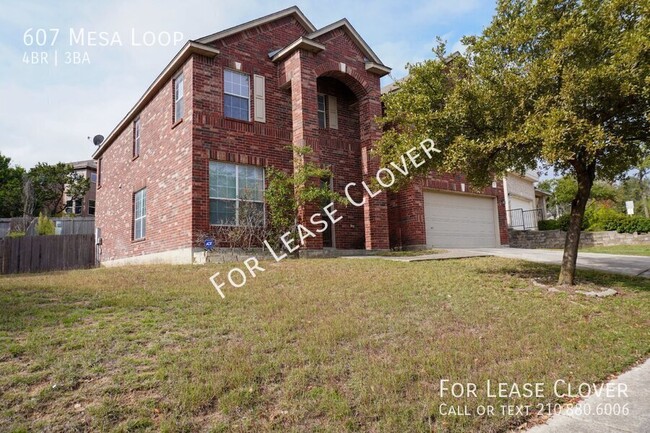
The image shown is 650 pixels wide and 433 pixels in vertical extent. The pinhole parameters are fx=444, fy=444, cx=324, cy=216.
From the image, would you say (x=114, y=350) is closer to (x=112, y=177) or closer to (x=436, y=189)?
(x=436, y=189)

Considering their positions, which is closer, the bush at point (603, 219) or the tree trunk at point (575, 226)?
the tree trunk at point (575, 226)

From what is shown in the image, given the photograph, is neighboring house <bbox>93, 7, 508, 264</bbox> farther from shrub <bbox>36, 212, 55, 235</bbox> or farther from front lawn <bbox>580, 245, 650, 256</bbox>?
shrub <bbox>36, 212, 55, 235</bbox>

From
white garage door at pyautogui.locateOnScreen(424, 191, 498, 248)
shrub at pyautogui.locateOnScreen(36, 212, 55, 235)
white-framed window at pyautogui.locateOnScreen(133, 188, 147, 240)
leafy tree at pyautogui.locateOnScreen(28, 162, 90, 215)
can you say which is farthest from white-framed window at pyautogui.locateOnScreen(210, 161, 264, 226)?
leafy tree at pyautogui.locateOnScreen(28, 162, 90, 215)

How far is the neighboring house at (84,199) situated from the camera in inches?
1313

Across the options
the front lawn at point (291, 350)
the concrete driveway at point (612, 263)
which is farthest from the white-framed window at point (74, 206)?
the concrete driveway at point (612, 263)

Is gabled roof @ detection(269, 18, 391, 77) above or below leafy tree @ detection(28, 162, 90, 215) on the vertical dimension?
above

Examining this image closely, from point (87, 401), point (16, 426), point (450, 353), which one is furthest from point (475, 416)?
point (16, 426)

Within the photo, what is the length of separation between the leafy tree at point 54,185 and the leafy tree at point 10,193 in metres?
1.11

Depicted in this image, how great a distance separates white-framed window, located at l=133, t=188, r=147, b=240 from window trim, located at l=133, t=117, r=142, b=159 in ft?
5.47

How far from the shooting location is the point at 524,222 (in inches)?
1040

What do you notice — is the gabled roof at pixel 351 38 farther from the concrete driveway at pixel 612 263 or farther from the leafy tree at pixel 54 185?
the leafy tree at pixel 54 185

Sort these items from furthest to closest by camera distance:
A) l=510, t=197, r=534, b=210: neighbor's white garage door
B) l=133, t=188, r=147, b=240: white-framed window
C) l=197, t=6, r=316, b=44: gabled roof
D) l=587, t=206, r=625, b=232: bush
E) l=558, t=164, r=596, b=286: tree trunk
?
1. l=510, t=197, r=534, b=210: neighbor's white garage door
2. l=587, t=206, r=625, b=232: bush
3. l=133, t=188, r=147, b=240: white-framed window
4. l=197, t=6, r=316, b=44: gabled roof
5. l=558, t=164, r=596, b=286: tree trunk

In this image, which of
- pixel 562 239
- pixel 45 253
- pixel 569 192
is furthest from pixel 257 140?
pixel 569 192

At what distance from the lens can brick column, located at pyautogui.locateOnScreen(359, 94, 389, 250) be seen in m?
14.2
